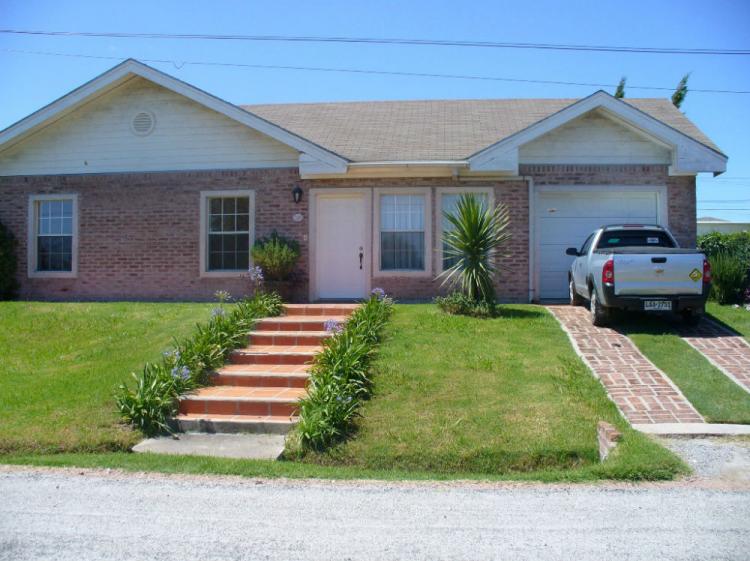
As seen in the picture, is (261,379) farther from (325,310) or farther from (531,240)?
(531,240)

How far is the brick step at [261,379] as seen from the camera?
8.28 m

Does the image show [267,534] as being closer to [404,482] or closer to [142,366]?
[404,482]

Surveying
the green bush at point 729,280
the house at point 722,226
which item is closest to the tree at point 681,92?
the house at point 722,226

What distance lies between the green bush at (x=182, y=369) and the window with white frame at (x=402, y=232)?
3209 millimetres

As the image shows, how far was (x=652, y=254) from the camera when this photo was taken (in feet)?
31.0

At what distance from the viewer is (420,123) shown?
15711 millimetres

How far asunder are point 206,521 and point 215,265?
9792 millimetres

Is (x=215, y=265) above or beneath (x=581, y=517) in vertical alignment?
above

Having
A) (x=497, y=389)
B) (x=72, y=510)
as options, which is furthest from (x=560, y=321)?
(x=72, y=510)

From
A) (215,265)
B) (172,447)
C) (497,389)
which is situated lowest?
(172,447)

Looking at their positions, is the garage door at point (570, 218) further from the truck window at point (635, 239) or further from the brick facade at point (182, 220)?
the truck window at point (635, 239)

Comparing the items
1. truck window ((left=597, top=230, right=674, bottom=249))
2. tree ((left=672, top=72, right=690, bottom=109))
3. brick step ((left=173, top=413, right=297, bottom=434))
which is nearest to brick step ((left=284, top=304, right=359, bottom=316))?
brick step ((left=173, top=413, right=297, bottom=434))

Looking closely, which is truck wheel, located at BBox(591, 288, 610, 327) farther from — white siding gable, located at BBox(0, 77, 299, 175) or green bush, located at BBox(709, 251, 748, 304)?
white siding gable, located at BBox(0, 77, 299, 175)

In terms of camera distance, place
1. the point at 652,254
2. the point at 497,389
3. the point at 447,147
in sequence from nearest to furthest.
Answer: the point at 497,389 → the point at 652,254 → the point at 447,147
